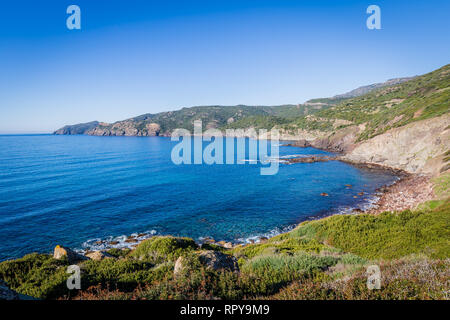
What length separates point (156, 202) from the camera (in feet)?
119

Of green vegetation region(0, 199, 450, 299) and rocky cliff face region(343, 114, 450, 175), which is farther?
rocky cliff face region(343, 114, 450, 175)

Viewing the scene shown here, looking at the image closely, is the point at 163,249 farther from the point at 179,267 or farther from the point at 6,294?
the point at 6,294

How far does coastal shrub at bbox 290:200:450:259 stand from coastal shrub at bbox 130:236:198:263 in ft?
35.2

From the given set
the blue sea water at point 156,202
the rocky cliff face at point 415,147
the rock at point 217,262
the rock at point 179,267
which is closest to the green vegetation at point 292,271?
the rock at point 179,267

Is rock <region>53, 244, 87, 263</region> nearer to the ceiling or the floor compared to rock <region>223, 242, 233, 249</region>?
nearer to the ceiling

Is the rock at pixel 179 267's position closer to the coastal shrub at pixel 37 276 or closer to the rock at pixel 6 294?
the coastal shrub at pixel 37 276

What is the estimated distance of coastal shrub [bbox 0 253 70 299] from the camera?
8.23 m

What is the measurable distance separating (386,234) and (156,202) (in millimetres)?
31542

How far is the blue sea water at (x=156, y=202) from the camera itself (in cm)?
2642

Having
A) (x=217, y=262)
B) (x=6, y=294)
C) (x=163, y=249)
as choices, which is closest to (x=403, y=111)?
(x=163, y=249)

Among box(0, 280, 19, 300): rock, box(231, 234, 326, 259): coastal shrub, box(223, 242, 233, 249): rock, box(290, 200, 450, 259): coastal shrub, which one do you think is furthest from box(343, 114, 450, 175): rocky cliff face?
box(0, 280, 19, 300): rock

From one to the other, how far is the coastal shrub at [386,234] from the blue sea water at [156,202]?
964cm

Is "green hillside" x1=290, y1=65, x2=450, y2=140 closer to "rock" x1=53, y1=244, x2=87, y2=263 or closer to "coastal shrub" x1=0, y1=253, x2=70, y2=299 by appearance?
"rock" x1=53, y1=244, x2=87, y2=263

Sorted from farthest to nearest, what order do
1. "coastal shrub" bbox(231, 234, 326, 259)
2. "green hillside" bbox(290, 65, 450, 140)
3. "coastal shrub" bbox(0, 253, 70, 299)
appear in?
"green hillside" bbox(290, 65, 450, 140) < "coastal shrub" bbox(231, 234, 326, 259) < "coastal shrub" bbox(0, 253, 70, 299)
